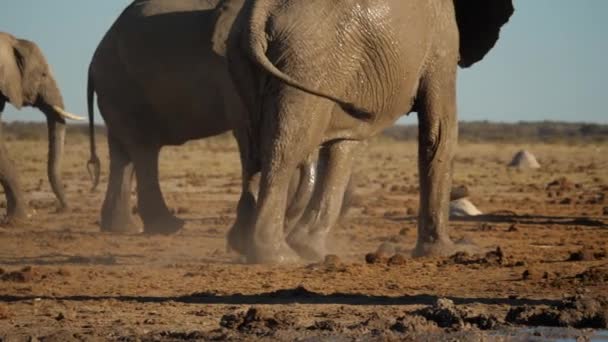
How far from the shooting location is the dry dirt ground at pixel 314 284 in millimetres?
7846

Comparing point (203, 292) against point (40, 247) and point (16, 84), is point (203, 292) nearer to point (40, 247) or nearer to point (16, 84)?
point (40, 247)

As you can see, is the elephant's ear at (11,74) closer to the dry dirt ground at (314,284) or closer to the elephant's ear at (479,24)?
the dry dirt ground at (314,284)

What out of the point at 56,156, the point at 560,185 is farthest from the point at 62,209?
the point at 560,185

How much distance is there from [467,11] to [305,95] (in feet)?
8.43

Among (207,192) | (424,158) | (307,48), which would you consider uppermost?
(307,48)

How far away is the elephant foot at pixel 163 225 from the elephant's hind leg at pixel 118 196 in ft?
1.09

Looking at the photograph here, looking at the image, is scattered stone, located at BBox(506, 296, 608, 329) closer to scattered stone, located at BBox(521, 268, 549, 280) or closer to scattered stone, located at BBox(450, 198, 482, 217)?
scattered stone, located at BBox(521, 268, 549, 280)

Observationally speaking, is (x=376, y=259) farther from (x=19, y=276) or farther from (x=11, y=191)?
(x=11, y=191)

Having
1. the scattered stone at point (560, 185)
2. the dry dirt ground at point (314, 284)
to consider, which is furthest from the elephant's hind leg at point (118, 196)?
the scattered stone at point (560, 185)

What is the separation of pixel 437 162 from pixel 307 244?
1.20m

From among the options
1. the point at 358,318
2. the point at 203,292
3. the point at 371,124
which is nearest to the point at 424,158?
the point at 371,124

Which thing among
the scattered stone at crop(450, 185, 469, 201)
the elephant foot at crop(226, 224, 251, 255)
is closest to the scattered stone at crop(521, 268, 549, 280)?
the elephant foot at crop(226, 224, 251, 255)

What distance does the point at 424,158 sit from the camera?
12.1 meters

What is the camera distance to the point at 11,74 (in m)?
18.8
